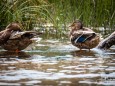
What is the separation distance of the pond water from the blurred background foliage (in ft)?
5.87

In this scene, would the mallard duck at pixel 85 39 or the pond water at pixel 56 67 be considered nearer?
the pond water at pixel 56 67

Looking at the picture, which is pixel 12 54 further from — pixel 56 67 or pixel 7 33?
pixel 56 67

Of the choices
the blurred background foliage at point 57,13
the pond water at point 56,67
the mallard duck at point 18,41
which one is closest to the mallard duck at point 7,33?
the mallard duck at point 18,41

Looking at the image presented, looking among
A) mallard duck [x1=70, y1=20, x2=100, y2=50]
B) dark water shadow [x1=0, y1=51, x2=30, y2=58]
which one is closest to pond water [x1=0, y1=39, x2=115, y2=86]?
dark water shadow [x1=0, y1=51, x2=30, y2=58]

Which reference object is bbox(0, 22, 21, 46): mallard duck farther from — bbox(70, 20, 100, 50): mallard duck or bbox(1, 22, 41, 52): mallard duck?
bbox(70, 20, 100, 50): mallard duck

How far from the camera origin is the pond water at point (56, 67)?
6281 millimetres

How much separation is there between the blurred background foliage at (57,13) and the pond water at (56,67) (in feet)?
5.87

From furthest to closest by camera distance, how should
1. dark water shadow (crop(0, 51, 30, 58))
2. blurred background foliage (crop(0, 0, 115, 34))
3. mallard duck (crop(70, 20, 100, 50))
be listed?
1. blurred background foliage (crop(0, 0, 115, 34))
2. mallard duck (crop(70, 20, 100, 50))
3. dark water shadow (crop(0, 51, 30, 58))

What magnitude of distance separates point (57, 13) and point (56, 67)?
5.92 meters

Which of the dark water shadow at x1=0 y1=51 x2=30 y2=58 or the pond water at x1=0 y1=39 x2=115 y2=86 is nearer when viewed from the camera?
the pond water at x1=0 y1=39 x2=115 y2=86

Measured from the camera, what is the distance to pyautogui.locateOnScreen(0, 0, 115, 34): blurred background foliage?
39.8 feet

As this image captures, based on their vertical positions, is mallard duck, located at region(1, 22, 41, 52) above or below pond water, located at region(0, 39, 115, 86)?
above

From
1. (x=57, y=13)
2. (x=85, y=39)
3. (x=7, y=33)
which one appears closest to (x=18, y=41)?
(x=7, y=33)

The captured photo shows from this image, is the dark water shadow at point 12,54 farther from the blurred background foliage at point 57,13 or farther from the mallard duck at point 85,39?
the blurred background foliage at point 57,13
